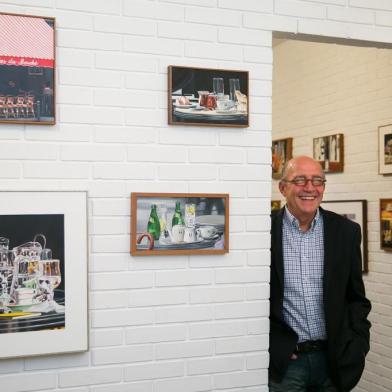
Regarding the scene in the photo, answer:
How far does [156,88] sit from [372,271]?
2271mm

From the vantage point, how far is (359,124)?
3.89 metres

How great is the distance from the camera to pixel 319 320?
8.28 feet

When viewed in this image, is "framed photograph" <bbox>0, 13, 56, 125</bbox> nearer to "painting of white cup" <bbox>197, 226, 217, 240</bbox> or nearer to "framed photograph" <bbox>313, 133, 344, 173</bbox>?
"painting of white cup" <bbox>197, 226, 217, 240</bbox>

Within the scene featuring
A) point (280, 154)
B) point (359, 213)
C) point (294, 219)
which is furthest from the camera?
point (280, 154)

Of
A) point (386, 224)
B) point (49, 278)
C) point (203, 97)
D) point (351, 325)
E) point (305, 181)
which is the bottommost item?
point (351, 325)

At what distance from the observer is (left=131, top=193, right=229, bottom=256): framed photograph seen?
2.23 meters

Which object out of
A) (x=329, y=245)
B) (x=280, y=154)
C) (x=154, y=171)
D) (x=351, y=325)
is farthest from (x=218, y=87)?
(x=280, y=154)

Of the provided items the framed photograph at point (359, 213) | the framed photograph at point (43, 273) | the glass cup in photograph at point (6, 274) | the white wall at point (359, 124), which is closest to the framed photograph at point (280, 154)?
the white wall at point (359, 124)

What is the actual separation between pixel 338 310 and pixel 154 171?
1073 millimetres

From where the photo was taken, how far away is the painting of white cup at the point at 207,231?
2.32m

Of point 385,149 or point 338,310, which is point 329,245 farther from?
point 385,149

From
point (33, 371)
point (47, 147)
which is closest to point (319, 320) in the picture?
point (33, 371)

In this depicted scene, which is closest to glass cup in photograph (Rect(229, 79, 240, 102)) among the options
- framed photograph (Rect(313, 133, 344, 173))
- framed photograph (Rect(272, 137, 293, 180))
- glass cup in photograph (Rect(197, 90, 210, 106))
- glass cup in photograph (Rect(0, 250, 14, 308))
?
glass cup in photograph (Rect(197, 90, 210, 106))

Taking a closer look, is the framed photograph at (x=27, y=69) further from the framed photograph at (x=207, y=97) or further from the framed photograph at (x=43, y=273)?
the framed photograph at (x=207, y=97)
